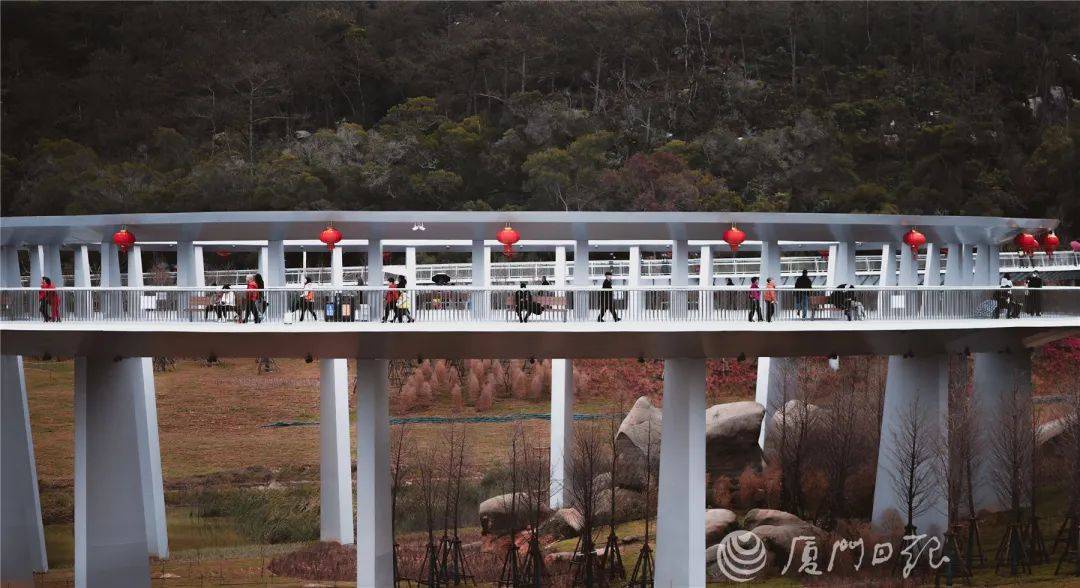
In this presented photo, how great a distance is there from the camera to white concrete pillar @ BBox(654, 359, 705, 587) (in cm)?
3216

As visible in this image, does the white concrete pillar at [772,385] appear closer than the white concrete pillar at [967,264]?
No

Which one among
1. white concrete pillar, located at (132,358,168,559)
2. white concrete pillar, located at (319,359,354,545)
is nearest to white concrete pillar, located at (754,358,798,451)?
white concrete pillar, located at (319,359,354,545)

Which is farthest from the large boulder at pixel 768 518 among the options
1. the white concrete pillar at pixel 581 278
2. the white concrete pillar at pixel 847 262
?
the white concrete pillar at pixel 581 278

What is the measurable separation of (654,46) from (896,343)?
2652 inches

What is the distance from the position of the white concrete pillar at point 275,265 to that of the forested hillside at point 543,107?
152 ft

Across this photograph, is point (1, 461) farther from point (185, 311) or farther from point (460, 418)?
point (460, 418)

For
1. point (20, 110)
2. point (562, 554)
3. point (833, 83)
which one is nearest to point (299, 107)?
point (20, 110)

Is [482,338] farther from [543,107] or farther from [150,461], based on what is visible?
[543,107]

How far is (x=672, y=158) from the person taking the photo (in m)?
82.2

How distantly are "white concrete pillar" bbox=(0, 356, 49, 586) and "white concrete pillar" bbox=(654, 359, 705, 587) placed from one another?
722 inches

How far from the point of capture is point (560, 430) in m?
45.4

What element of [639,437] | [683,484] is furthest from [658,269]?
[683,484]

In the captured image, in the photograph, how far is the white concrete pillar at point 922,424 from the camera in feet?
121

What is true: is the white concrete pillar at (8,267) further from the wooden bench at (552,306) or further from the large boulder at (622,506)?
the large boulder at (622,506)
